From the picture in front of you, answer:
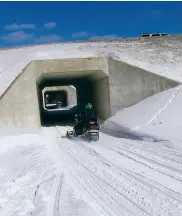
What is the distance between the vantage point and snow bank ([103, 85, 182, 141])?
1198 centimetres

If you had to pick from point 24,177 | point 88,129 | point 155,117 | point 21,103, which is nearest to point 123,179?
point 24,177

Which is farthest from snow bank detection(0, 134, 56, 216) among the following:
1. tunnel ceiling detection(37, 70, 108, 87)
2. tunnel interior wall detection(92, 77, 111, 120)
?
tunnel ceiling detection(37, 70, 108, 87)

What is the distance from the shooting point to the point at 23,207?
17.9 ft

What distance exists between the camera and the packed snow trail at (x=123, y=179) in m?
5.10

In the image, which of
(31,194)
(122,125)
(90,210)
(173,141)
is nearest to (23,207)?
(31,194)

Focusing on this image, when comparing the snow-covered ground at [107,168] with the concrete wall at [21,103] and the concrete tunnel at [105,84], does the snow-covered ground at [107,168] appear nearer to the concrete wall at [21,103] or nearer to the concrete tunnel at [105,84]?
the concrete tunnel at [105,84]

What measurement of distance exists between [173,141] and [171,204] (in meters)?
5.13

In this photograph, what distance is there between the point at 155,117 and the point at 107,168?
6913 millimetres

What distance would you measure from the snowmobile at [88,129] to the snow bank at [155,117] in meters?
1.52

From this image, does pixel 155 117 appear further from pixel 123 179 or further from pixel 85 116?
pixel 123 179

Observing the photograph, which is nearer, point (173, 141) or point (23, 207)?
point (23, 207)

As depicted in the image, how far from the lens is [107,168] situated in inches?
314

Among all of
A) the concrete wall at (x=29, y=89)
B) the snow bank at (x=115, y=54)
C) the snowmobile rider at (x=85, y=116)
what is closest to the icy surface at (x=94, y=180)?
the snowmobile rider at (x=85, y=116)

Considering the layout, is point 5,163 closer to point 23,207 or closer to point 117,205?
point 23,207
